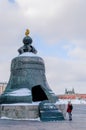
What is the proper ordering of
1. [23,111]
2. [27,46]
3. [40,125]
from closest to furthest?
[40,125], [23,111], [27,46]

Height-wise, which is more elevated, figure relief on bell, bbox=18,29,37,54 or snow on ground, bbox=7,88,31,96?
figure relief on bell, bbox=18,29,37,54

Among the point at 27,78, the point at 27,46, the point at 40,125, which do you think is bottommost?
the point at 40,125

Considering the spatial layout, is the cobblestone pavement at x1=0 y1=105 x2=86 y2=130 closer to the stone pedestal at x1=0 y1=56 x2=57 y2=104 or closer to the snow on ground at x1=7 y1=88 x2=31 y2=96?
the snow on ground at x1=7 y1=88 x2=31 y2=96

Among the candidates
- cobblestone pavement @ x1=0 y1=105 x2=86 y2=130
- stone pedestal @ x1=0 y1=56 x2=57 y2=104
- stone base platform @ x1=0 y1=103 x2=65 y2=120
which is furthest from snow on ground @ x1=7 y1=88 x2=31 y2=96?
cobblestone pavement @ x1=0 y1=105 x2=86 y2=130

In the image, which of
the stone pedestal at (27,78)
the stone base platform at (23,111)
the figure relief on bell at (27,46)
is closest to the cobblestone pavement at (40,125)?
the stone base platform at (23,111)

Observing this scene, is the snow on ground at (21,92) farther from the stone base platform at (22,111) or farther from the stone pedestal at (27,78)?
the stone base platform at (22,111)

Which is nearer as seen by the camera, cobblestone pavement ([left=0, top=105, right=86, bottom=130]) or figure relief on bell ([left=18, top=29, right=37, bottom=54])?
cobblestone pavement ([left=0, top=105, right=86, bottom=130])

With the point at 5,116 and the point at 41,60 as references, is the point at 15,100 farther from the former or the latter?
the point at 41,60

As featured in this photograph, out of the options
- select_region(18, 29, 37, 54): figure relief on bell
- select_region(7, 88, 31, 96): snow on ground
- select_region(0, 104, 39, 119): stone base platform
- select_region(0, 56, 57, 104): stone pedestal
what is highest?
select_region(18, 29, 37, 54): figure relief on bell

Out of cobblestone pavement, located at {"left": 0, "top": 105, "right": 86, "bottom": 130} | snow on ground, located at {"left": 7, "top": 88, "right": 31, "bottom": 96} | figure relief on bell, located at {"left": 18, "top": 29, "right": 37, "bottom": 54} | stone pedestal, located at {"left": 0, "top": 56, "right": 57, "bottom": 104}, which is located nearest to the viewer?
cobblestone pavement, located at {"left": 0, "top": 105, "right": 86, "bottom": 130}

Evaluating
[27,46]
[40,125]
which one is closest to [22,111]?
[40,125]

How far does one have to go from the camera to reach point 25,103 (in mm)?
26188

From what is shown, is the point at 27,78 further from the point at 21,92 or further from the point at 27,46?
the point at 27,46

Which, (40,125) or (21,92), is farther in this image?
(21,92)
